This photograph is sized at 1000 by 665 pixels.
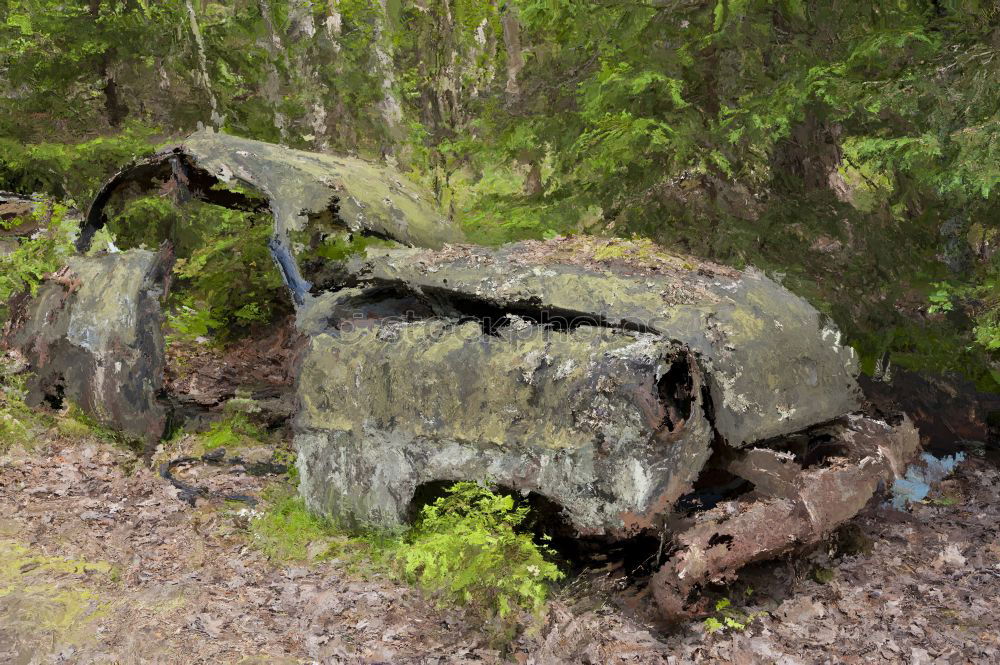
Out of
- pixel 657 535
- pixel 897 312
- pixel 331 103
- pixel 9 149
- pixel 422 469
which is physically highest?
pixel 331 103

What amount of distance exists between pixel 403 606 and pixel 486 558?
A: 0.51 m

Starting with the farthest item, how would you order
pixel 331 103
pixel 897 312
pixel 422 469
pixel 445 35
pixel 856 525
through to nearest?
1. pixel 331 103
2. pixel 445 35
3. pixel 897 312
4. pixel 856 525
5. pixel 422 469

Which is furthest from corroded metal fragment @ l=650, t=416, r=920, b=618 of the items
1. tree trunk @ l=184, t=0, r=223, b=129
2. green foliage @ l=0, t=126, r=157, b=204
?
tree trunk @ l=184, t=0, r=223, b=129

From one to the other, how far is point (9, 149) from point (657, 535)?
8.40 m

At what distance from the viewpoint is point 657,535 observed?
325cm

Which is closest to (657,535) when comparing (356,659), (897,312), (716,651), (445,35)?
(716,651)

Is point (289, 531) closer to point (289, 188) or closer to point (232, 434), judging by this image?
point (232, 434)

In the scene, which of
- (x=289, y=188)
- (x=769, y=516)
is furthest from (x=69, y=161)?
(x=769, y=516)

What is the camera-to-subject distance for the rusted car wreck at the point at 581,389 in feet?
10.5

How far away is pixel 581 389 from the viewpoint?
326 centimetres

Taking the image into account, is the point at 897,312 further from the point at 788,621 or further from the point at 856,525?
the point at 788,621

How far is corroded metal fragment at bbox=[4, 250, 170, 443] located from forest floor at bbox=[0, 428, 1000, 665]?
0.77 metres

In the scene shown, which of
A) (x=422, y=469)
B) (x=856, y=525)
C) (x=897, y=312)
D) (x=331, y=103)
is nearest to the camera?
(x=422, y=469)

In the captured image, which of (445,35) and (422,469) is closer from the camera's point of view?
(422,469)
